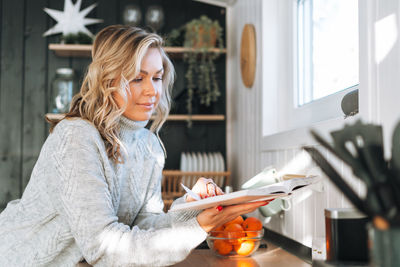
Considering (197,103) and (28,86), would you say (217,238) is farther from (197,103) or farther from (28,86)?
(28,86)

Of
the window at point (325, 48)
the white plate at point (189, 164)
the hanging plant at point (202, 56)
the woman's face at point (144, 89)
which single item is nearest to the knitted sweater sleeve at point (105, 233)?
the woman's face at point (144, 89)

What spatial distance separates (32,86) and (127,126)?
67.7 inches

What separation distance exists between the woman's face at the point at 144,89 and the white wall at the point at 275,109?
0.54 m

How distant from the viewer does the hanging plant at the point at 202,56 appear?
108 inches

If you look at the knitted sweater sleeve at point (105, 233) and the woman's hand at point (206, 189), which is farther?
the woman's hand at point (206, 189)

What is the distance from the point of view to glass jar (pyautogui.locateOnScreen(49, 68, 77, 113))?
2795 mm

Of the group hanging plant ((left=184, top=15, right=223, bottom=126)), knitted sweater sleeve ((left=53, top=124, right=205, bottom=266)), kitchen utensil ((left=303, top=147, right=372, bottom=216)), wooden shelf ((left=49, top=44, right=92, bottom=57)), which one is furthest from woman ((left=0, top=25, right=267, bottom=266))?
wooden shelf ((left=49, top=44, right=92, bottom=57))

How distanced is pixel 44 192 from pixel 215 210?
521 mm

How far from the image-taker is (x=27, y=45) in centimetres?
297

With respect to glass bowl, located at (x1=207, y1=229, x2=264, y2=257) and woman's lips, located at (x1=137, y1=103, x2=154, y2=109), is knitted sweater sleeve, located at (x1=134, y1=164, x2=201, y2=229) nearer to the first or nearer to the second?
glass bowl, located at (x1=207, y1=229, x2=264, y2=257)

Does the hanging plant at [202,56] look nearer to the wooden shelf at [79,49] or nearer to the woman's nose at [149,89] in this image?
the wooden shelf at [79,49]

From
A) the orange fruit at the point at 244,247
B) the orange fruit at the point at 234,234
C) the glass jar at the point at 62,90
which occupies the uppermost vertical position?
the glass jar at the point at 62,90

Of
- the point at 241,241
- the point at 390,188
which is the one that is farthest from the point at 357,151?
the point at 241,241

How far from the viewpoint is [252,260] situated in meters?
1.39
